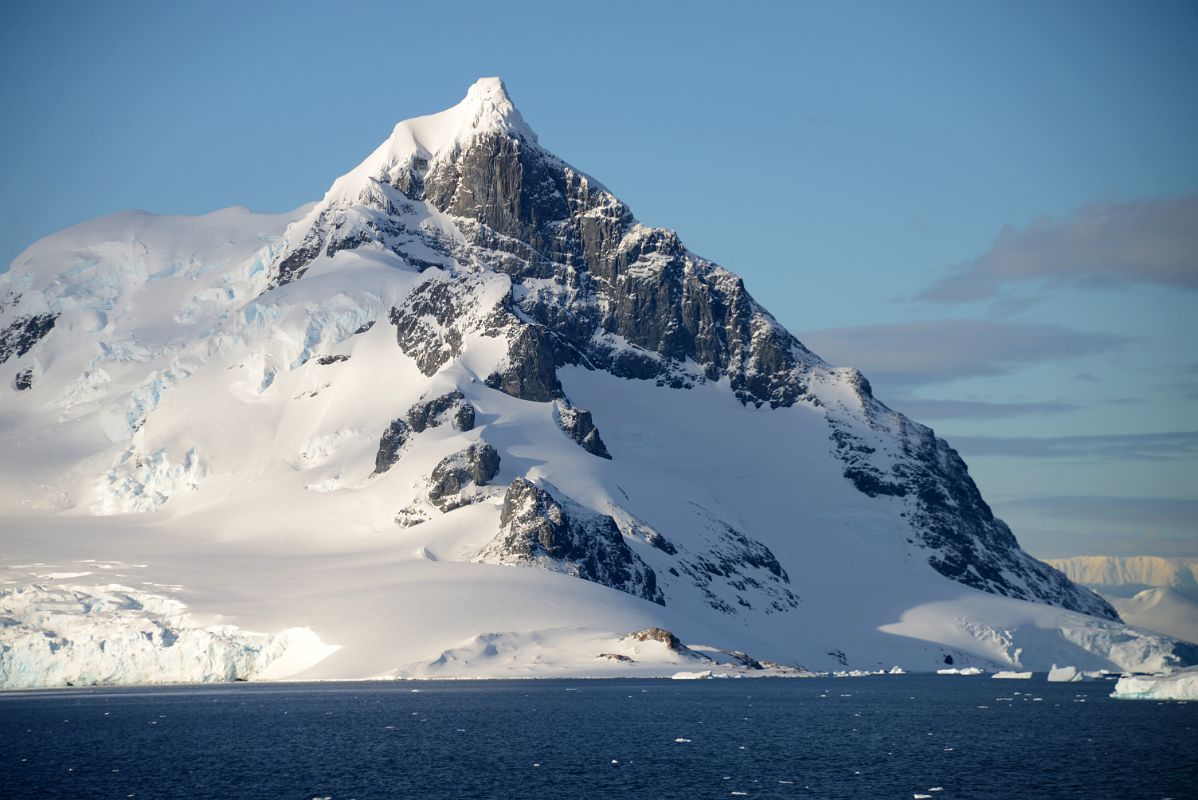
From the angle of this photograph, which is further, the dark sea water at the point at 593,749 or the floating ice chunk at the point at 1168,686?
the floating ice chunk at the point at 1168,686

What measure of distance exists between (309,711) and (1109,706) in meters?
94.0

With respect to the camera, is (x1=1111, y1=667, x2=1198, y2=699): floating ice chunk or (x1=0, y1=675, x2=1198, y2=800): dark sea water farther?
(x1=1111, y1=667, x2=1198, y2=699): floating ice chunk

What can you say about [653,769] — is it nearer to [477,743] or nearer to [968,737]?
[477,743]

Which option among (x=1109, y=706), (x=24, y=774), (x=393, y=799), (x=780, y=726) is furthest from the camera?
(x=1109, y=706)

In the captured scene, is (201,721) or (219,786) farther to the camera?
(201,721)

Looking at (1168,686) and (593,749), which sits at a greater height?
(1168,686)

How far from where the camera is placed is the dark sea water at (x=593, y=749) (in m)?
105

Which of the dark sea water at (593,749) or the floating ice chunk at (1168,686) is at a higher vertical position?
the floating ice chunk at (1168,686)

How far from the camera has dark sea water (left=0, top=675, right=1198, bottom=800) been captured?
105 meters

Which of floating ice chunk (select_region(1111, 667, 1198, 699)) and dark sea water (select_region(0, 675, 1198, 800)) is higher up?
floating ice chunk (select_region(1111, 667, 1198, 699))

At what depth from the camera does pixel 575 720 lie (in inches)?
6068

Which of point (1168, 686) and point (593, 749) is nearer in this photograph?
point (593, 749)

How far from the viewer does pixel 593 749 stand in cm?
12775

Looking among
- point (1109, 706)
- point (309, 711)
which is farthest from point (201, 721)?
point (1109, 706)
